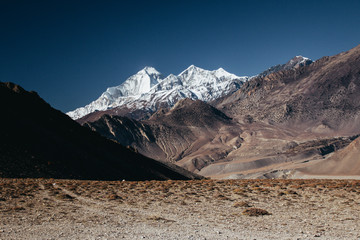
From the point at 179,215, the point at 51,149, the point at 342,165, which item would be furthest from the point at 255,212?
the point at 342,165

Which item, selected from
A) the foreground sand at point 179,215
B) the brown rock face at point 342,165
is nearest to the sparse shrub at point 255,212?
the foreground sand at point 179,215

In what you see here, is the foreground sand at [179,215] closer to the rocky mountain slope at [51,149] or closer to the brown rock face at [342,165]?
the rocky mountain slope at [51,149]

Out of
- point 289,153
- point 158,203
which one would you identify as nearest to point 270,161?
point 289,153

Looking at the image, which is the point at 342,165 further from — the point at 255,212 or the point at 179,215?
the point at 179,215

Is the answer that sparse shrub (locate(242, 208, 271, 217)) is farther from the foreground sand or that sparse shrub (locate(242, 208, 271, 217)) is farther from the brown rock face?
the brown rock face

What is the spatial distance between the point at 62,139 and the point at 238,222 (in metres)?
52.1

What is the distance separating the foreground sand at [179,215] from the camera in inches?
500

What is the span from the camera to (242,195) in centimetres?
2366

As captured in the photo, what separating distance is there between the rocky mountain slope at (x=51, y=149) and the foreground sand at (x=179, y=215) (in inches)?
858

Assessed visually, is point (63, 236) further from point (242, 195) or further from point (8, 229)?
point (242, 195)

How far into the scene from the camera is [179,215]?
1678cm

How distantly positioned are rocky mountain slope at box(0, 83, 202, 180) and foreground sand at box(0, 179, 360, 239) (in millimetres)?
21781

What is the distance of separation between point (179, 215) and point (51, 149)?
1662 inches

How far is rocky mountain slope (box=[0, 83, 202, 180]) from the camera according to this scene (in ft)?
149
